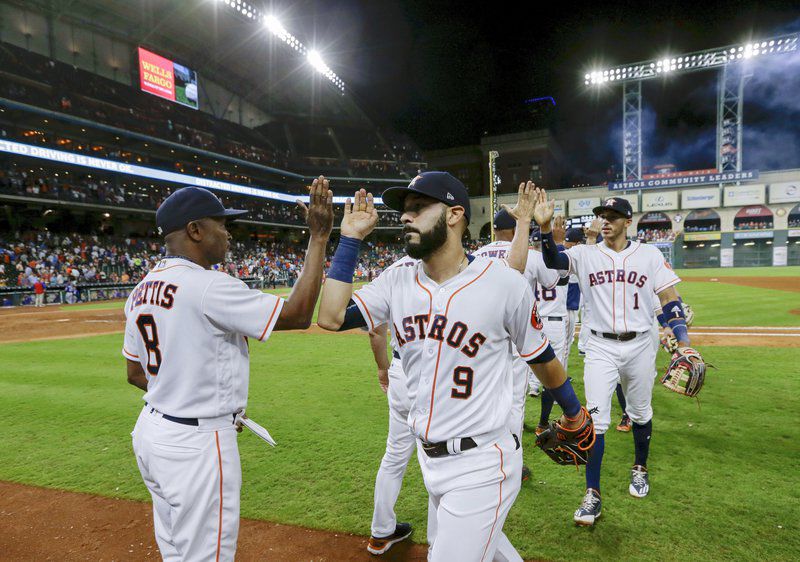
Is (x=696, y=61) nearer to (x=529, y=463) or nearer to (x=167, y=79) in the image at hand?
(x=167, y=79)

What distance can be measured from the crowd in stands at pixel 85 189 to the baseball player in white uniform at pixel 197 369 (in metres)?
31.5

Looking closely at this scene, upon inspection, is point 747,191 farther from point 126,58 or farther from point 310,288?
point 126,58

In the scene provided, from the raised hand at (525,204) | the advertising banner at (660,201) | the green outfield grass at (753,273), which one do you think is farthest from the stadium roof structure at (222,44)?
the green outfield grass at (753,273)

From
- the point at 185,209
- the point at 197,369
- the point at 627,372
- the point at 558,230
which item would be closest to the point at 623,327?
the point at 627,372

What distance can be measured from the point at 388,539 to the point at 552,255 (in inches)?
97.0

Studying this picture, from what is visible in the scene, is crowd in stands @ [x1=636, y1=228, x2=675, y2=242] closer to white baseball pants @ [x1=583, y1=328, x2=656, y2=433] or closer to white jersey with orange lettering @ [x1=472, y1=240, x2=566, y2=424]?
white jersey with orange lettering @ [x1=472, y1=240, x2=566, y2=424]

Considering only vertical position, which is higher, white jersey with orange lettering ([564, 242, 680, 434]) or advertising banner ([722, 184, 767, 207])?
advertising banner ([722, 184, 767, 207])

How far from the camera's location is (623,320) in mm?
3682

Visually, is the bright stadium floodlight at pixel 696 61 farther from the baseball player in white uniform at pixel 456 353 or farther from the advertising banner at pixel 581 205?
the baseball player in white uniform at pixel 456 353

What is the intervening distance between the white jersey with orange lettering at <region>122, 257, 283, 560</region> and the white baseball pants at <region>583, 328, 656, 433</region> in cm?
274

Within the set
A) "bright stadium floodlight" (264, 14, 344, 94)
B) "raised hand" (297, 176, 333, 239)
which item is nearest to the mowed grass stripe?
"raised hand" (297, 176, 333, 239)

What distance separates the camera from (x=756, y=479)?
3.74 m

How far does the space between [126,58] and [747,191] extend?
5765 cm

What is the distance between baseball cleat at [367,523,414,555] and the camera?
295 centimetres
